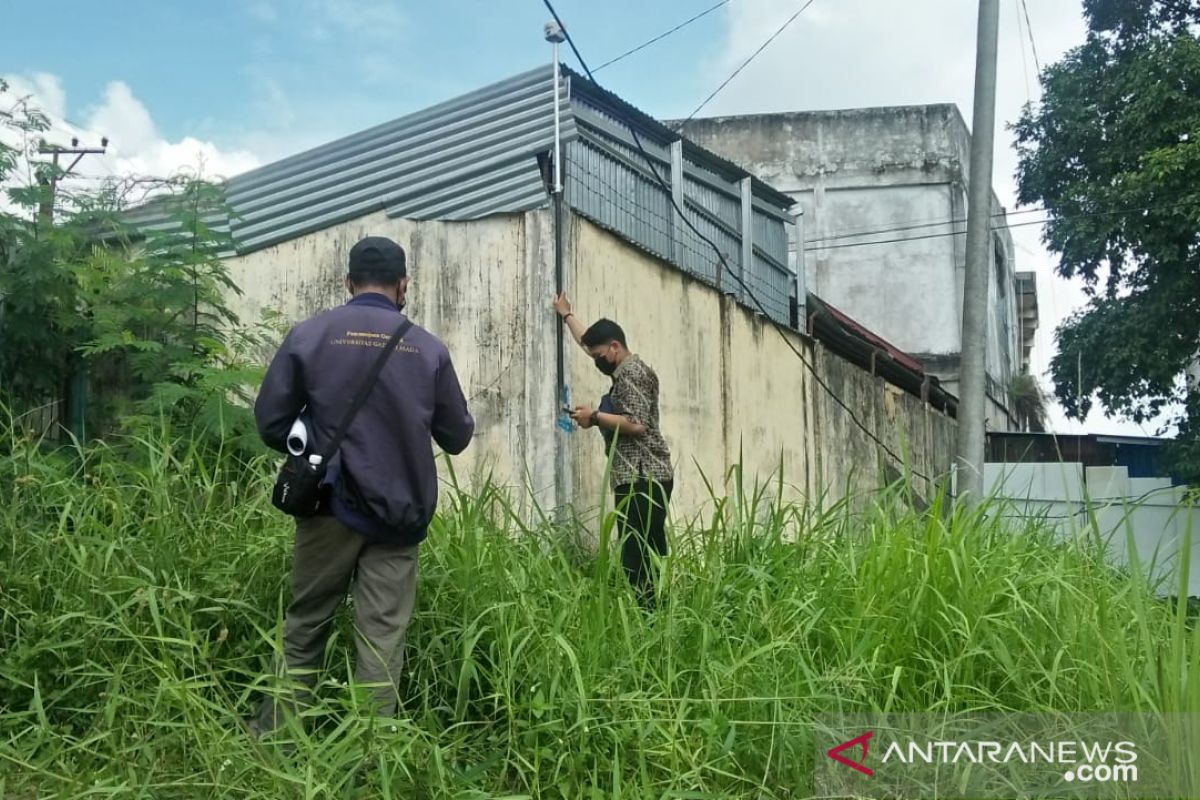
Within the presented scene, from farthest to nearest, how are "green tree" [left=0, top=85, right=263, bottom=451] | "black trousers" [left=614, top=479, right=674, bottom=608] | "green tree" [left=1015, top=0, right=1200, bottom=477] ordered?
"green tree" [left=1015, top=0, right=1200, bottom=477], "green tree" [left=0, top=85, right=263, bottom=451], "black trousers" [left=614, top=479, right=674, bottom=608]

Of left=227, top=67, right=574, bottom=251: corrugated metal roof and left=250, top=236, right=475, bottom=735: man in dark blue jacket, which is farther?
left=227, top=67, right=574, bottom=251: corrugated metal roof

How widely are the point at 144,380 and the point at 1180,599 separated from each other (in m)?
4.78

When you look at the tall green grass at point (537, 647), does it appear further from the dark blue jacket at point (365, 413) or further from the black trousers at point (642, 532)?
the dark blue jacket at point (365, 413)

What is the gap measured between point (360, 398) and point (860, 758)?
6.18 feet

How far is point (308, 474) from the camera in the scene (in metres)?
3.37

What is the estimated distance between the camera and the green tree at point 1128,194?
38.0 feet

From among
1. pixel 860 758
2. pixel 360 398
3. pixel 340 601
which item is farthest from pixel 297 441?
pixel 860 758

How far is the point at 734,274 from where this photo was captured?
920 cm

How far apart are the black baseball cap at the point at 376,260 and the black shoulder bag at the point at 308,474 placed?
1.40ft

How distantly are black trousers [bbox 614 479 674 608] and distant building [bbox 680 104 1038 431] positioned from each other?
49.4 feet

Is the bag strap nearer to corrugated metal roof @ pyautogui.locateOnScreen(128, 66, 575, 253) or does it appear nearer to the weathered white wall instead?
the weathered white wall

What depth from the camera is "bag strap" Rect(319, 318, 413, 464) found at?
3.43 meters

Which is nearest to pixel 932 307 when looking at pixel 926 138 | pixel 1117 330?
pixel 926 138

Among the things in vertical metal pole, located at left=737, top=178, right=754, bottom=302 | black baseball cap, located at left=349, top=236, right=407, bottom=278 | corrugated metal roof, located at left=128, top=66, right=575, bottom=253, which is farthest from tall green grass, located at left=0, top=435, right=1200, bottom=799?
vertical metal pole, located at left=737, top=178, right=754, bottom=302
